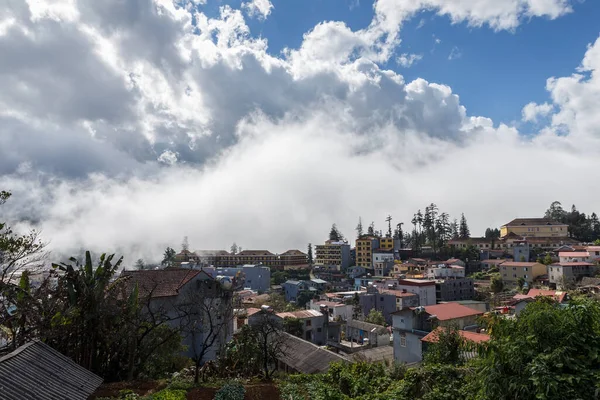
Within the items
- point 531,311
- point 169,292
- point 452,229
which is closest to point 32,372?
point 531,311

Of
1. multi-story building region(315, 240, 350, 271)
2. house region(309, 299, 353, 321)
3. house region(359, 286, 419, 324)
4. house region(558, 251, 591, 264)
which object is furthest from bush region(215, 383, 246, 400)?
multi-story building region(315, 240, 350, 271)

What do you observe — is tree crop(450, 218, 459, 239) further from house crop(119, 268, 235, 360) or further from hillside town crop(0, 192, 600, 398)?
house crop(119, 268, 235, 360)

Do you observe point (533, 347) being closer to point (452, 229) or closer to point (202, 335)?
point (202, 335)

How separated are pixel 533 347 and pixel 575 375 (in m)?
0.81

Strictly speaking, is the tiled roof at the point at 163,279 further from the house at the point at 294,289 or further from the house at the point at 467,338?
the house at the point at 294,289

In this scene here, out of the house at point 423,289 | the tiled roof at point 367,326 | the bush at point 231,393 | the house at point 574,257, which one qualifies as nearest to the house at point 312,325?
the tiled roof at point 367,326

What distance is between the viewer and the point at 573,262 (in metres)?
58.0

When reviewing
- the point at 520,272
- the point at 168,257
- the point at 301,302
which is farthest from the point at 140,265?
the point at 520,272

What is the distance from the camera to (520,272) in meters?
60.8

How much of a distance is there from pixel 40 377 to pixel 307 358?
63.5 ft

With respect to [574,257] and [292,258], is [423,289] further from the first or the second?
[292,258]

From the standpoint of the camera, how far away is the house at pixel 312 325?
39.4m

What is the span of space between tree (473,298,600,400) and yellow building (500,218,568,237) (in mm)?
92356

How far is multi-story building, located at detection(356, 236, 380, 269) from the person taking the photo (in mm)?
87250
